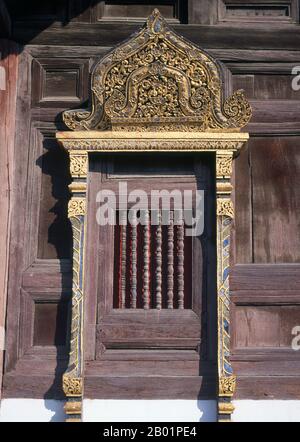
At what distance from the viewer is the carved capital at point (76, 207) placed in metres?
4.29

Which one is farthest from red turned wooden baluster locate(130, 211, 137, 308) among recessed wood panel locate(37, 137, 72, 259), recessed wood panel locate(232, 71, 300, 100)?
recessed wood panel locate(232, 71, 300, 100)

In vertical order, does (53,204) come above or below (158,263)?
above

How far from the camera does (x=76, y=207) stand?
4293 millimetres

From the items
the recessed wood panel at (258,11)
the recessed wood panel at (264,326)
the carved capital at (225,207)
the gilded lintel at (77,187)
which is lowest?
the recessed wood panel at (264,326)

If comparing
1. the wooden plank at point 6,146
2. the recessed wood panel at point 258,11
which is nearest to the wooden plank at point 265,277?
the wooden plank at point 6,146

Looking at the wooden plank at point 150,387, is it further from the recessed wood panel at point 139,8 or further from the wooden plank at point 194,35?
the recessed wood panel at point 139,8

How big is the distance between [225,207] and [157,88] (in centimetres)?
85

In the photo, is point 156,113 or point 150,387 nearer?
point 150,387

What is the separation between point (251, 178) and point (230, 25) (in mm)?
1029

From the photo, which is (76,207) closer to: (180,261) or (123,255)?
(123,255)

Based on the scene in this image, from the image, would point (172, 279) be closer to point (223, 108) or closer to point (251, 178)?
point (251, 178)

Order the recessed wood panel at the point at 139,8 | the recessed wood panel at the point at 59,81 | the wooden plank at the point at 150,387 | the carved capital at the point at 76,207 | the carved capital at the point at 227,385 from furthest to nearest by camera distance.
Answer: the recessed wood panel at the point at 139,8 → the recessed wood panel at the point at 59,81 → the carved capital at the point at 76,207 → the wooden plank at the point at 150,387 → the carved capital at the point at 227,385

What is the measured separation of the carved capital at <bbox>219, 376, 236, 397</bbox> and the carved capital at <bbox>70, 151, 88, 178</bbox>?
1.48m

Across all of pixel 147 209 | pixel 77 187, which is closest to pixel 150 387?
pixel 147 209
